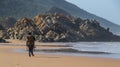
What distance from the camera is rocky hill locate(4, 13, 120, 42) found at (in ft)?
311

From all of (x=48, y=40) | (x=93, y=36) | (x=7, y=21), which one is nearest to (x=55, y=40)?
(x=48, y=40)

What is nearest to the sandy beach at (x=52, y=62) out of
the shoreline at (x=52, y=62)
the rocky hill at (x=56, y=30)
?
the shoreline at (x=52, y=62)

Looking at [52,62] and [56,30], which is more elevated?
[56,30]

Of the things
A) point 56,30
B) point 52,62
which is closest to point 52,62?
point 52,62

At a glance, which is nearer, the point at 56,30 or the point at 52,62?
the point at 52,62

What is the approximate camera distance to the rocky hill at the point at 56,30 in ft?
311

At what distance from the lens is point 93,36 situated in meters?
123

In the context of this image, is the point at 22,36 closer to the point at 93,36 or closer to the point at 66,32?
the point at 66,32

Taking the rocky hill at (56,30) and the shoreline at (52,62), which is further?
the rocky hill at (56,30)

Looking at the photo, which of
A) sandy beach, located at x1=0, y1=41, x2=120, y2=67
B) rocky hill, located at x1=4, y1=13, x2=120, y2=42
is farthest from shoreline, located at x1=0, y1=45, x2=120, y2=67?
rocky hill, located at x1=4, y1=13, x2=120, y2=42

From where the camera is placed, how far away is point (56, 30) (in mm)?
100062

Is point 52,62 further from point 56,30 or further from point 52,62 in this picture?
point 56,30

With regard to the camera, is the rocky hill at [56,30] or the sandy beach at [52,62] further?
the rocky hill at [56,30]

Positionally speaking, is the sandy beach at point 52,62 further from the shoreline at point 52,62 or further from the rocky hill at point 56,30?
the rocky hill at point 56,30
